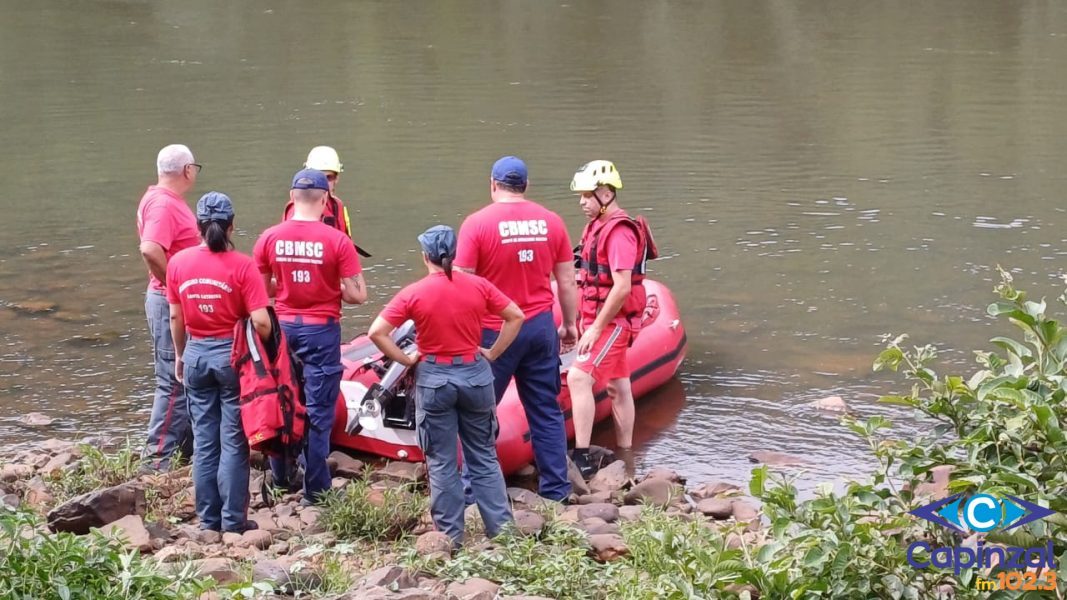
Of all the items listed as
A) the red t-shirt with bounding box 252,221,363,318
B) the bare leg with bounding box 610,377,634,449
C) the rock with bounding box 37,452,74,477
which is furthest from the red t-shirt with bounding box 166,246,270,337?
the bare leg with bounding box 610,377,634,449

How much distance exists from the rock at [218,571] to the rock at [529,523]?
126 cm

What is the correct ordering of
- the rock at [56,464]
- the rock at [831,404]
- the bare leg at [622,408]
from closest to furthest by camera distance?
the rock at [56,464] < the bare leg at [622,408] < the rock at [831,404]

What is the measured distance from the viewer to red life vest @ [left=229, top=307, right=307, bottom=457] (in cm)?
549

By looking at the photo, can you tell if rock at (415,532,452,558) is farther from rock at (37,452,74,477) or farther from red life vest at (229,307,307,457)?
rock at (37,452,74,477)

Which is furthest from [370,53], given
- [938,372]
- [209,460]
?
[209,460]

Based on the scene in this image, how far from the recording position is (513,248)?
19.3 ft

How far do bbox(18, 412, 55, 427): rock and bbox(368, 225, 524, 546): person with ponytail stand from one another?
3.12m

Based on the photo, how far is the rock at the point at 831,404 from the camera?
7.65 meters

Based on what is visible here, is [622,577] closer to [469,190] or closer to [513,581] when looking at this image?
[513,581]

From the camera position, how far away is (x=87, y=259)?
10.8 metres

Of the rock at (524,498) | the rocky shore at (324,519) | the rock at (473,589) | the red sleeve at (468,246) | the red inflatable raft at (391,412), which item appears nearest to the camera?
the rock at (473,589)

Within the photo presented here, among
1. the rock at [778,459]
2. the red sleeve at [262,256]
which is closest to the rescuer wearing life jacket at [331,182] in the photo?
the red sleeve at [262,256]

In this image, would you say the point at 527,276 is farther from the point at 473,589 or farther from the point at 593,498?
the point at 473,589

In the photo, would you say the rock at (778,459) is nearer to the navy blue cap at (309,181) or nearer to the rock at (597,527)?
the rock at (597,527)
